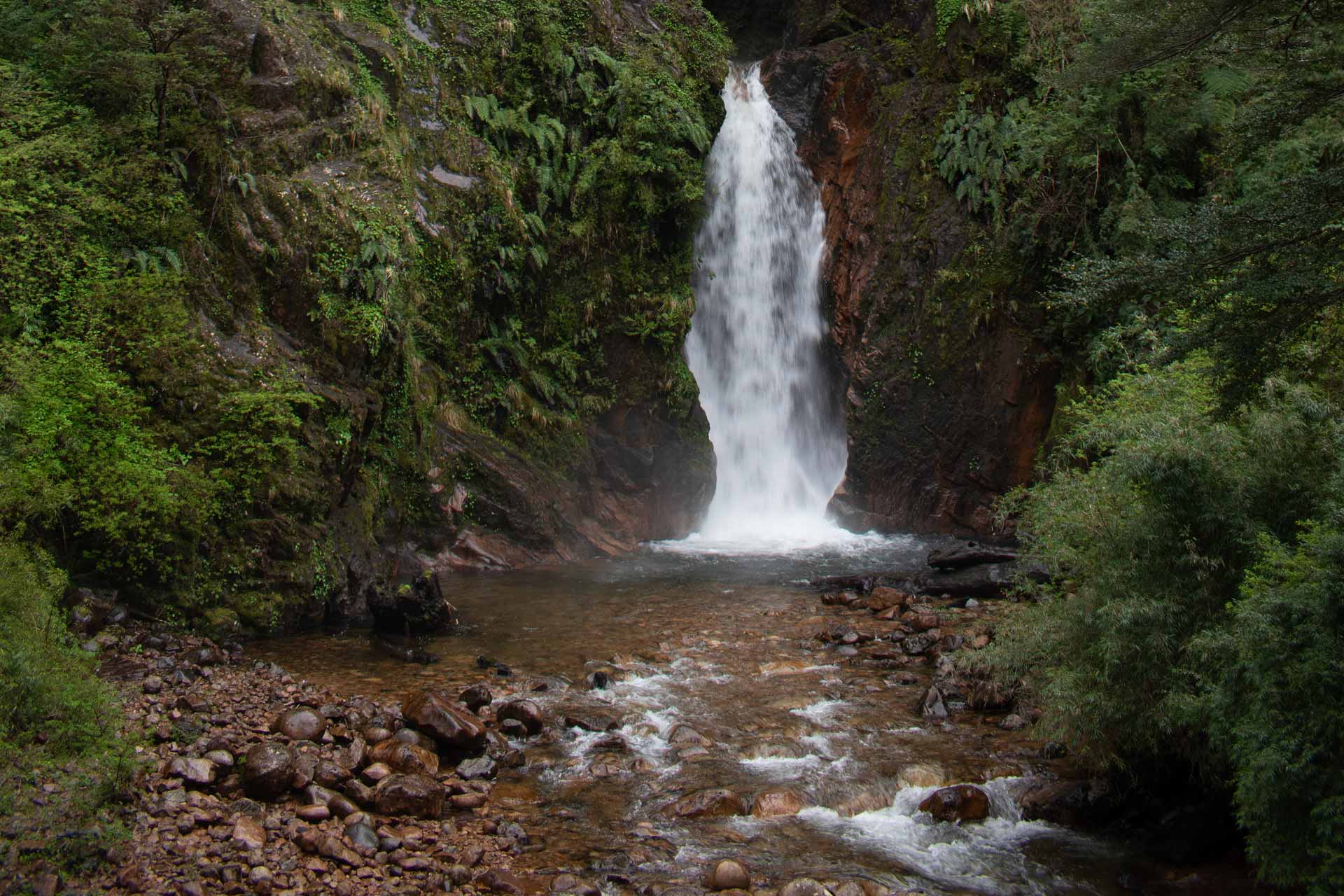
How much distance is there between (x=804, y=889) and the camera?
566 centimetres

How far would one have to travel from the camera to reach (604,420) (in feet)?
61.6

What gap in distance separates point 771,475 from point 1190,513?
16.0 metres

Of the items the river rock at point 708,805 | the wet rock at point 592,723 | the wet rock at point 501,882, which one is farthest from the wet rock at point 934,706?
the wet rock at point 501,882

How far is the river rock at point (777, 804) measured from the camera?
6898mm

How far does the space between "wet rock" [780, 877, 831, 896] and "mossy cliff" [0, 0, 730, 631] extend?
6.61 m

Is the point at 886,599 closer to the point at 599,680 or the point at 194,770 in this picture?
Result: the point at 599,680

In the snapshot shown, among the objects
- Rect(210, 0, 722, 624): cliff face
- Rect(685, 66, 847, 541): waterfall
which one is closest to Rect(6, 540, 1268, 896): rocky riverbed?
Rect(210, 0, 722, 624): cliff face

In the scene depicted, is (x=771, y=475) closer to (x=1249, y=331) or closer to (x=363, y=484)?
(x=363, y=484)

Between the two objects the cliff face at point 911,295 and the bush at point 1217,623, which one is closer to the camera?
the bush at point 1217,623

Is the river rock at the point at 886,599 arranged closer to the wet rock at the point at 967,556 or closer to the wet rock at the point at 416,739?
the wet rock at the point at 967,556

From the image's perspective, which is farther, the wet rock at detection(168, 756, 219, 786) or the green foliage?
the wet rock at detection(168, 756, 219, 786)

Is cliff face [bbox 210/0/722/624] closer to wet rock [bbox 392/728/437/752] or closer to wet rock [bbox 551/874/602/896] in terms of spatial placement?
wet rock [bbox 392/728/437/752]

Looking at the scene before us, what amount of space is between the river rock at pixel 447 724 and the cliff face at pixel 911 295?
14251 mm

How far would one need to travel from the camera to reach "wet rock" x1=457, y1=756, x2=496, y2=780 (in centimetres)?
713
